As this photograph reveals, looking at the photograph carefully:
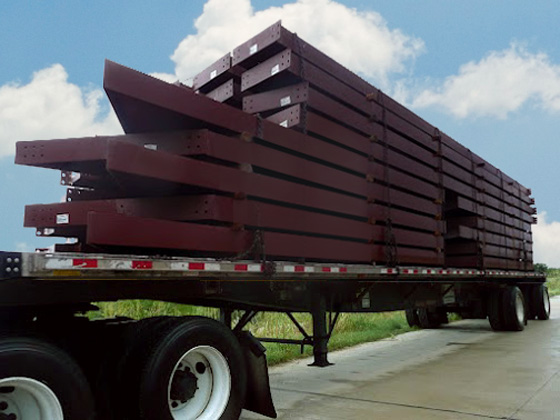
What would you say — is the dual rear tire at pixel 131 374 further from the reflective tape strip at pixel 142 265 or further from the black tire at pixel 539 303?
the black tire at pixel 539 303

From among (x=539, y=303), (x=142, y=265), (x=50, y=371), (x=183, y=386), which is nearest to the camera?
(x=50, y=371)

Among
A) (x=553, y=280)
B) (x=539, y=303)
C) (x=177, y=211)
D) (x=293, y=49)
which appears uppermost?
(x=293, y=49)

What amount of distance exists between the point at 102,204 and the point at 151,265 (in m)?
0.96

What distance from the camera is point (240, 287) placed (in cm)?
486

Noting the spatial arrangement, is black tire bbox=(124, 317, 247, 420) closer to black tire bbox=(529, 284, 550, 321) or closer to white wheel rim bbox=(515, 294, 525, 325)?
white wheel rim bbox=(515, 294, 525, 325)

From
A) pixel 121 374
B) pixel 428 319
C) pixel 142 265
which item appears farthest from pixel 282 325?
pixel 142 265

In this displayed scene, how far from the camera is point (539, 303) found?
563 inches

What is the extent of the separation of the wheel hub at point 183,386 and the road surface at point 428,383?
1301 millimetres

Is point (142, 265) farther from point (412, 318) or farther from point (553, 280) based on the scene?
point (553, 280)

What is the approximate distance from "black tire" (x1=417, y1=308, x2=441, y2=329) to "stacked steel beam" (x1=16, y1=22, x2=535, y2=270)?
4435 millimetres

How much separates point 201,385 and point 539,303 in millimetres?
12719

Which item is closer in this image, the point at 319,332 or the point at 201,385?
the point at 201,385

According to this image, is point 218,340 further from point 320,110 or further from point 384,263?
point 384,263

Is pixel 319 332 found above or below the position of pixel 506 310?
above
